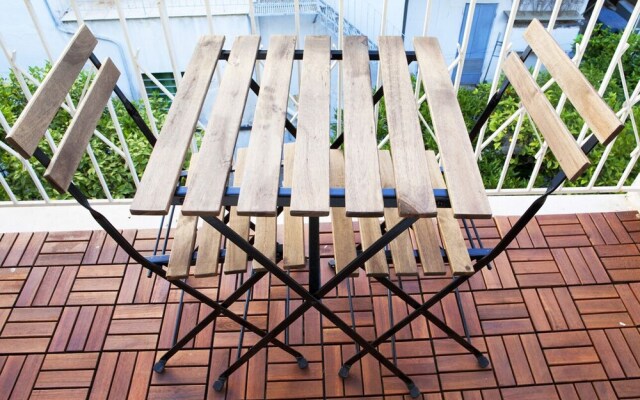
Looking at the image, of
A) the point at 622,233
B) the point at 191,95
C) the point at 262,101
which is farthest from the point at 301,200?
the point at 622,233

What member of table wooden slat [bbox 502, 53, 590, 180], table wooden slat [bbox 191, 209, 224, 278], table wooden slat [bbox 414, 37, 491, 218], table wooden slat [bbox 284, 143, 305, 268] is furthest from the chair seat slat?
table wooden slat [bbox 502, 53, 590, 180]

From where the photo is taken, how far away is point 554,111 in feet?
4.01

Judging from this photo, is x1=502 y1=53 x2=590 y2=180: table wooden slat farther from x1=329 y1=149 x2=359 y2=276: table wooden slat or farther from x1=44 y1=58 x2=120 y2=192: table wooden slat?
x1=44 y1=58 x2=120 y2=192: table wooden slat

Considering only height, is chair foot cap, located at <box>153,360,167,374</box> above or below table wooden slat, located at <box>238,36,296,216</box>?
below

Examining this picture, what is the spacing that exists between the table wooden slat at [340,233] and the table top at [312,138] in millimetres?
347

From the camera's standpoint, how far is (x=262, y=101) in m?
1.36

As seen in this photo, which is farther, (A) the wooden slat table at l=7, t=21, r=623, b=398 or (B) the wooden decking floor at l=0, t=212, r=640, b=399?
(B) the wooden decking floor at l=0, t=212, r=640, b=399

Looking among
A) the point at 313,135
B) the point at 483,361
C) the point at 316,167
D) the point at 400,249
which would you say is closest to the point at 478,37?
the point at 483,361

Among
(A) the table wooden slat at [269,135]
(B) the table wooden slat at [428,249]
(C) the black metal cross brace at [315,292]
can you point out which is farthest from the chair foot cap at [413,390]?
(A) the table wooden slat at [269,135]

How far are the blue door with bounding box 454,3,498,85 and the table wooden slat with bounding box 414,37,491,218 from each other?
596cm

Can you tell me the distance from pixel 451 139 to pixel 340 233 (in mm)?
499

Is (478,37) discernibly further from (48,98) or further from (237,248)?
(48,98)

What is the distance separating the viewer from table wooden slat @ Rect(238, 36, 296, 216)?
109 centimetres

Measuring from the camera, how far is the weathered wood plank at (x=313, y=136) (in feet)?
3.59
